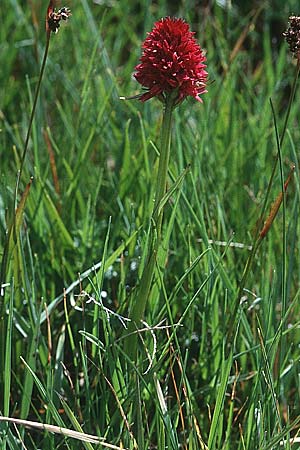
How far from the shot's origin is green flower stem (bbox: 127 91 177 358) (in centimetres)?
90

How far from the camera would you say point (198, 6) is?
233cm

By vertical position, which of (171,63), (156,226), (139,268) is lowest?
(139,268)

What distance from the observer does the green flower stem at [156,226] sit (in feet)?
2.95

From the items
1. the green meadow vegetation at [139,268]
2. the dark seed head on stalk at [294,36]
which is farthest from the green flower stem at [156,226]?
the dark seed head on stalk at [294,36]

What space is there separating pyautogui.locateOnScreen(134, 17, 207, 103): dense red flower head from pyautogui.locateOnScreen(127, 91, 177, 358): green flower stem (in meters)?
0.02

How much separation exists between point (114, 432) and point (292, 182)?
77 centimetres

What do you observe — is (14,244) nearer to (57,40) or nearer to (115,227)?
(115,227)

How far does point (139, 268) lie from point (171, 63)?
36cm

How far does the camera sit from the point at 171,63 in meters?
0.88

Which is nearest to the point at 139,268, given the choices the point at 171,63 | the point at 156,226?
the point at 156,226

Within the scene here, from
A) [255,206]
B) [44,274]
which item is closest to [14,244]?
[44,274]

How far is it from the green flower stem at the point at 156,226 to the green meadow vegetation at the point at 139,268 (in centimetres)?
1

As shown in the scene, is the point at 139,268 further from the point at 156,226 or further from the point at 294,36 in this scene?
the point at 294,36

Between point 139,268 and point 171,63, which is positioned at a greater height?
point 171,63
